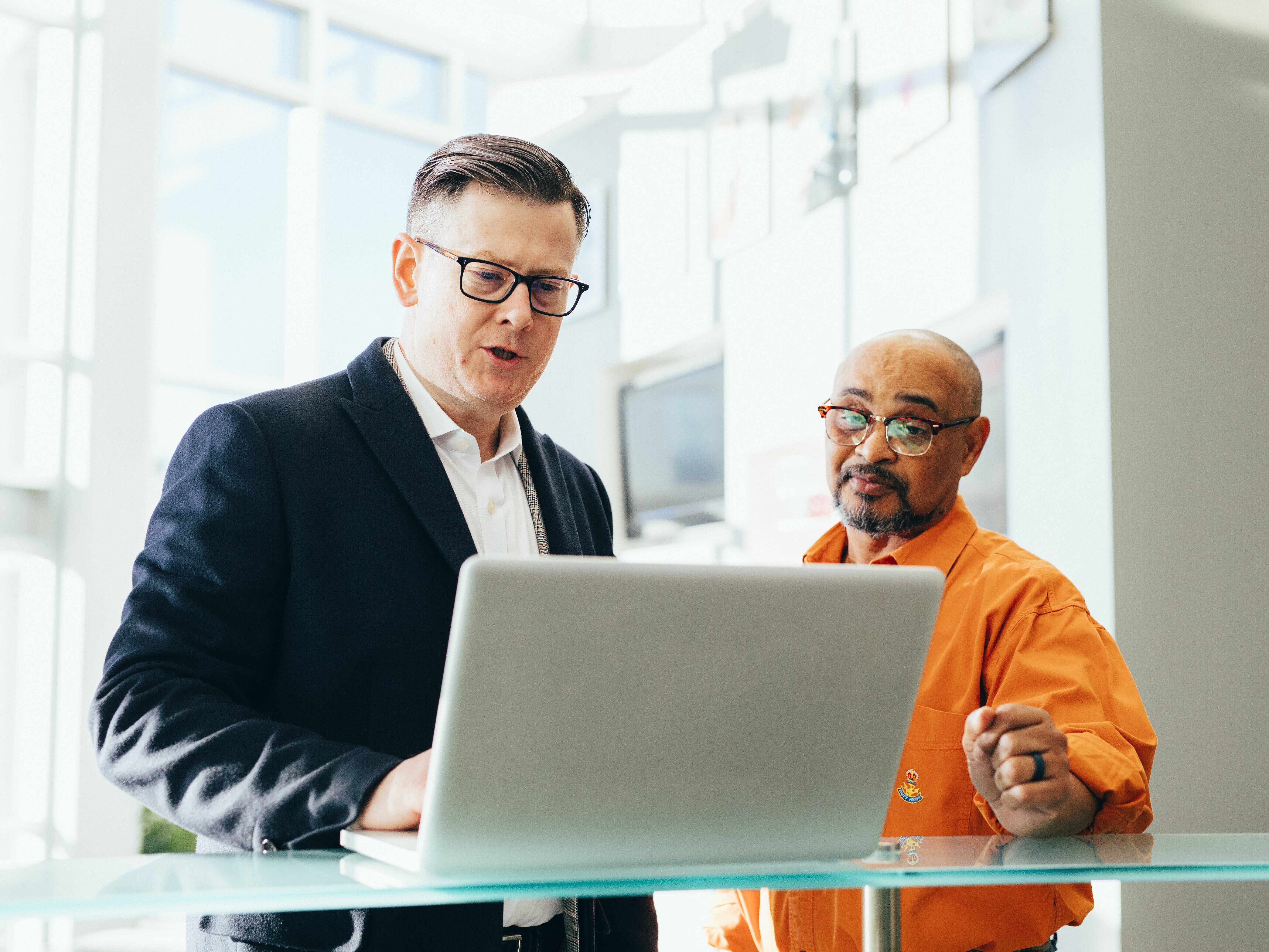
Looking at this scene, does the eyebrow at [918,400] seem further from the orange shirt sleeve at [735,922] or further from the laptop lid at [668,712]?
the laptop lid at [668,712]

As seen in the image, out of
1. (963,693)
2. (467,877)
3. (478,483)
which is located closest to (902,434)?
(963,693)

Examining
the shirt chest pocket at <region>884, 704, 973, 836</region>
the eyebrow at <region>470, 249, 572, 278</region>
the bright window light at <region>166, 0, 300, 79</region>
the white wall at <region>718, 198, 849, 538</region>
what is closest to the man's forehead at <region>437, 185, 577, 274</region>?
the eyebrow at <region>470, 249, 572, 278</region>

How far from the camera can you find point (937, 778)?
141cm

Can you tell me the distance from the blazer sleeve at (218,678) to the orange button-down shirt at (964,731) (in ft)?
2.11

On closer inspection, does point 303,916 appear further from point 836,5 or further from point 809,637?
point 836,5

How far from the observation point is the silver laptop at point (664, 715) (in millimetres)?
739

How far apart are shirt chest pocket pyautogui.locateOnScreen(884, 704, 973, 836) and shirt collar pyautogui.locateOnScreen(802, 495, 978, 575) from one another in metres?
0.24

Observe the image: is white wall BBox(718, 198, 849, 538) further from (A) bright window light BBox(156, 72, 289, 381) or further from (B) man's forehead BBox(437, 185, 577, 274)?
(B) man's forehead BBox(437, 185, 577, 274)

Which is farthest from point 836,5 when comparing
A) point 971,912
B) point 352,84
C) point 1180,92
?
point 971,912

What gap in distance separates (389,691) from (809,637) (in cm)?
60

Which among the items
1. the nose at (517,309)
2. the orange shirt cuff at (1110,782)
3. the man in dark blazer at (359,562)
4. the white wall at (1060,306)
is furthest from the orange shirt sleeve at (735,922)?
the white wall at (1060,306)

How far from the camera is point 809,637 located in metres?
0.81

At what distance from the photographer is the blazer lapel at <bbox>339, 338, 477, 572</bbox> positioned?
4.33 ft

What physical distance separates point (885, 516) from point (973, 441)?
0.21 meters
